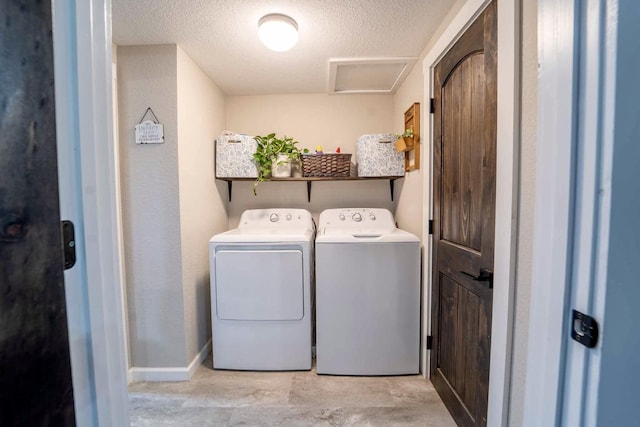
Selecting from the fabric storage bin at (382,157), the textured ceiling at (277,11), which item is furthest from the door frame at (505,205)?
the fabric storage bin at (382,157)

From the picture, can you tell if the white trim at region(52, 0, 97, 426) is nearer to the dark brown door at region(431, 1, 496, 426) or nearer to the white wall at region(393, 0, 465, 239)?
the dark brown door at region(431, 1, 496, 426)

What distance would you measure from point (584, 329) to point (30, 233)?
0.90 meters

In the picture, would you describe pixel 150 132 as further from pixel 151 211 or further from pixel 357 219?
pixel 357 219

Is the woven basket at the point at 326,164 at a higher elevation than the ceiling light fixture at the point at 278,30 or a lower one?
lower

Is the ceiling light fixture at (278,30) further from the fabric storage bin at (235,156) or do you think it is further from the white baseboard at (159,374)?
the white baseboard at (159,374)

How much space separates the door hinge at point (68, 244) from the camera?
1.51ft

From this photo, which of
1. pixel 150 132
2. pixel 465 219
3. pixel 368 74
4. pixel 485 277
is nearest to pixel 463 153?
pixel 465 219

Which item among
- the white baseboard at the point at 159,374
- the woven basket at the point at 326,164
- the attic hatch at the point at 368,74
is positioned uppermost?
the attic hatch at the point at 368,74

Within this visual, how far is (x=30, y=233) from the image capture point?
0.38 metres

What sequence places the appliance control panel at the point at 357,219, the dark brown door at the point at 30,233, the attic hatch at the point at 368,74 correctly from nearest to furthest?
the dark brown door at the point at 30,233
the attic hatch at the point at 368,74
the appliance control panel at the point at 357,219

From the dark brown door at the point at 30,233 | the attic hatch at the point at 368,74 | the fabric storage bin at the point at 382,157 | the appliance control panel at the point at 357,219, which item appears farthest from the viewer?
the appliance control panel at the point at 357,219

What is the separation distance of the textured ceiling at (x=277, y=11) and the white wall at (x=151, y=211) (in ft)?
0.65

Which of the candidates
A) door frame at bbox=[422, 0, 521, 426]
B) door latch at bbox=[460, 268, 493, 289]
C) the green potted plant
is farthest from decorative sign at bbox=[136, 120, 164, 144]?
door latch at bbox=[460, 268, 493, 289]

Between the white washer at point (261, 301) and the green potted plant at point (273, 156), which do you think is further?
the green potted plant at point (273, 156)
